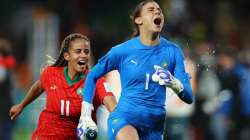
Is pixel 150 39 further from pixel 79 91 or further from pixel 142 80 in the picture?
pixel 79 91

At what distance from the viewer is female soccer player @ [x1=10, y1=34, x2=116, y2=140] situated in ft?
32.6

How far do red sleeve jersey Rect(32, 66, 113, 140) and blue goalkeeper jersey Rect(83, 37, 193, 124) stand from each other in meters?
0.41

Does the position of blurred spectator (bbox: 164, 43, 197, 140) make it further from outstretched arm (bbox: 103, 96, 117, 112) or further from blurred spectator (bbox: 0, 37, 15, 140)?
outstretched arm (bbox: 103, 96, 117, 112)

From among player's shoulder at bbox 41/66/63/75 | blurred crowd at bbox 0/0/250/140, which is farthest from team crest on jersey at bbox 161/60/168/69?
blurred crowd at bbox 0/0/250/140

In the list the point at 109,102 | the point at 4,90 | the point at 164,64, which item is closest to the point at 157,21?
the point at 164,64

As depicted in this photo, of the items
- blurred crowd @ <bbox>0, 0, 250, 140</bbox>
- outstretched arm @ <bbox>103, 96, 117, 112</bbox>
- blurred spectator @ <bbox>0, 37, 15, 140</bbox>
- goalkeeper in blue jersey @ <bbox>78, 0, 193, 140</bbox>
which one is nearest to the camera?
goalkeeper in blue jersey @ <bbox>78, 0, 193, 140</bbox>

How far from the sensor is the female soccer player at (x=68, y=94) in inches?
391

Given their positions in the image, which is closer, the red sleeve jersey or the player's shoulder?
the red sleeve jersey

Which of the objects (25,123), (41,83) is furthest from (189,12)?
(41,83)

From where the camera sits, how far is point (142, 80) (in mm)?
9438

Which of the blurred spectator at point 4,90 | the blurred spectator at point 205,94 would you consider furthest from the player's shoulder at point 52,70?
the blurred spectator at point 205,94

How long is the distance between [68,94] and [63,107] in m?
0.17

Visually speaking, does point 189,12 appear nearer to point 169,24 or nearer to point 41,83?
point 169,24

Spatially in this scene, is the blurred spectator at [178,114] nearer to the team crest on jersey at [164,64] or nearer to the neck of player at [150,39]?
the neck of player at [150,39]
